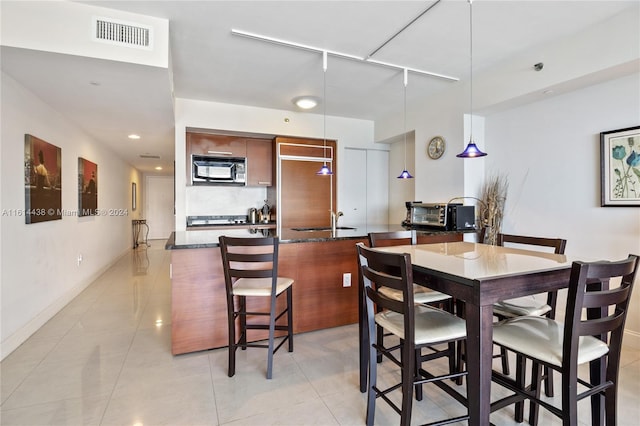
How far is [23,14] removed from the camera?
78.9 inches

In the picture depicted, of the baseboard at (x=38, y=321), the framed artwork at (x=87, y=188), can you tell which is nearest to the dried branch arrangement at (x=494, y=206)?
the baseboard at (x=38, y=321)

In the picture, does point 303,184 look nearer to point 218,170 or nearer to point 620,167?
point 218,170

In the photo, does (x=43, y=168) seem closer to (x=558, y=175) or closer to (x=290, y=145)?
(x=290, y=145)

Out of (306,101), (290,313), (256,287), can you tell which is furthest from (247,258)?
(306,101)

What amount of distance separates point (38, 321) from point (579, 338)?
4.07 meters

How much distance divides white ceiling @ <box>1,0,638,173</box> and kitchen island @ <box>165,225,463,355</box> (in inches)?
56.9

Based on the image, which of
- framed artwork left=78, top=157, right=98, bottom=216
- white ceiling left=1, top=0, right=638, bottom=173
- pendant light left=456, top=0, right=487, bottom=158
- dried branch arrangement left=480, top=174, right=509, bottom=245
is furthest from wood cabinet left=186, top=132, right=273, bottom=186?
dried branch arrangement left=480, top=174, right=509, bottom=245

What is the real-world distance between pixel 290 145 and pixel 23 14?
3.16 metres

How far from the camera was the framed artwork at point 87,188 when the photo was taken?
4293 mm

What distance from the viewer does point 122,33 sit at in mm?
2209

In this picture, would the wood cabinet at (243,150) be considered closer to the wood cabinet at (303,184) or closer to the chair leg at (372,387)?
the wood cabinet at (303,184)

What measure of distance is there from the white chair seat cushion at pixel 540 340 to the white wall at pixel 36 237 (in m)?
3.39

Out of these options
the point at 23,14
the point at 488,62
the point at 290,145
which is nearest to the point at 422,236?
the point at 488,62

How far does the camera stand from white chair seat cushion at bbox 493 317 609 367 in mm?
1307
